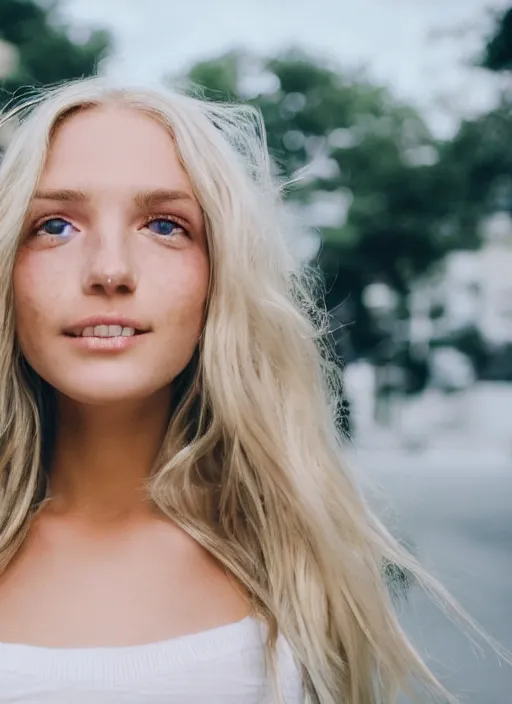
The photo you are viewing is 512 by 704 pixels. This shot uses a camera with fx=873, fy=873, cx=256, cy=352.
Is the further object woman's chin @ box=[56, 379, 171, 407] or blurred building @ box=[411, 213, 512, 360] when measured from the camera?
blurred building @ box=[411, 213, 512, 360]

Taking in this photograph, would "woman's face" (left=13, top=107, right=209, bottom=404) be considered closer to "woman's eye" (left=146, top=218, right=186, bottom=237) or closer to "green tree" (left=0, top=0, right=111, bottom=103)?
"woman's eye" (left=146, top=218, right=186, bottom=237)

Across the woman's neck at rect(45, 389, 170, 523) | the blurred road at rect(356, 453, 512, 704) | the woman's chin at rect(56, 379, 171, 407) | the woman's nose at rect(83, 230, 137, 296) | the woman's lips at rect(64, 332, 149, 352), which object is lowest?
the blurred road at rect(356, 453, 512, 704)

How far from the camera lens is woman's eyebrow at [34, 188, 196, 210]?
1.14 meters

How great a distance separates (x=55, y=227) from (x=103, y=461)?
1.10 feet

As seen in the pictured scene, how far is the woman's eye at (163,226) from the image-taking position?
1183 millimetres

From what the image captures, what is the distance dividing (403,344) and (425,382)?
2.66 ft

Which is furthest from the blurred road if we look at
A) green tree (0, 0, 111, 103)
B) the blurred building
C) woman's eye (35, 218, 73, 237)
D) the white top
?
green tree (0, 0, 111, 103)

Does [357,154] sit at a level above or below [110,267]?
above

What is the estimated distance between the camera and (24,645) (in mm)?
1051

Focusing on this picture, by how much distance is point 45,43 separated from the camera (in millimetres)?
6512

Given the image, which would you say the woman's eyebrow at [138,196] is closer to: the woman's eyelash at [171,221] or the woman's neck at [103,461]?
the woman's eyelash at [171,221]

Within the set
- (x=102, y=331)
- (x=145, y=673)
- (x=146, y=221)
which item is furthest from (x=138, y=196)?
(x=145, y=673)

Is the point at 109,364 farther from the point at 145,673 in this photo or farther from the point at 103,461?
the point at 145,673

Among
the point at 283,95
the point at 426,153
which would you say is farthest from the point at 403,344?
the point at 283,95
